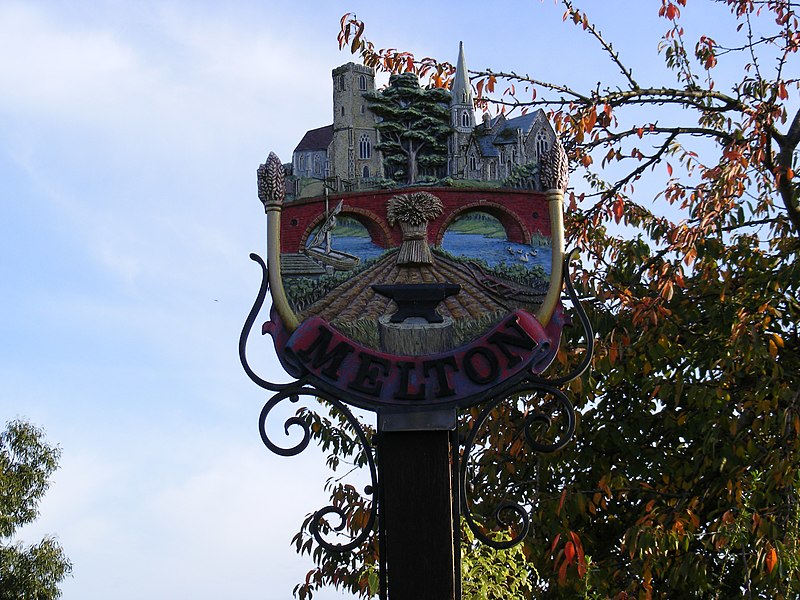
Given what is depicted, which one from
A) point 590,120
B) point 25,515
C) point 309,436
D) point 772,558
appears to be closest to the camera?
point 309,436

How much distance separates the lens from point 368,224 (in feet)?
21.2

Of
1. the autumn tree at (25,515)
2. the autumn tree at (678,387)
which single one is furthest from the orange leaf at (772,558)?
the autumn tree at (25,515)

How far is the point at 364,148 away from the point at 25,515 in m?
22.0

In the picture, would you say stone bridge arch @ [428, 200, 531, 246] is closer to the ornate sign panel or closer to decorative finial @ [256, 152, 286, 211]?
the ornate sign panel

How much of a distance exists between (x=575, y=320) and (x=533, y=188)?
4.56m

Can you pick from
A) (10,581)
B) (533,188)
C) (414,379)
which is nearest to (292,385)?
(414,379)

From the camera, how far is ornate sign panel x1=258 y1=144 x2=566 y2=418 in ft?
20.0

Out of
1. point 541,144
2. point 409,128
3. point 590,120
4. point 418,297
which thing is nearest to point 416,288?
point 418,297

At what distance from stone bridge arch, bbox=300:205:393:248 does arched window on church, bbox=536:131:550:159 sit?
91cm

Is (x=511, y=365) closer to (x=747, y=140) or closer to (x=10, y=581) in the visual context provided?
(x=747, y=140)

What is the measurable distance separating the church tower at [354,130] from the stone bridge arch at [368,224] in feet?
0.64

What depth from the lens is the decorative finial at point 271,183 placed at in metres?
6.46

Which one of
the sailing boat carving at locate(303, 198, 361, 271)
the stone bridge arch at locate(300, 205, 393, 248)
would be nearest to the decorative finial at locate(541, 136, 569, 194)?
the stone bridge arch at locate(300, 205, 393, 248)

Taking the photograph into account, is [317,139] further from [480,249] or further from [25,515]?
[25,515]
